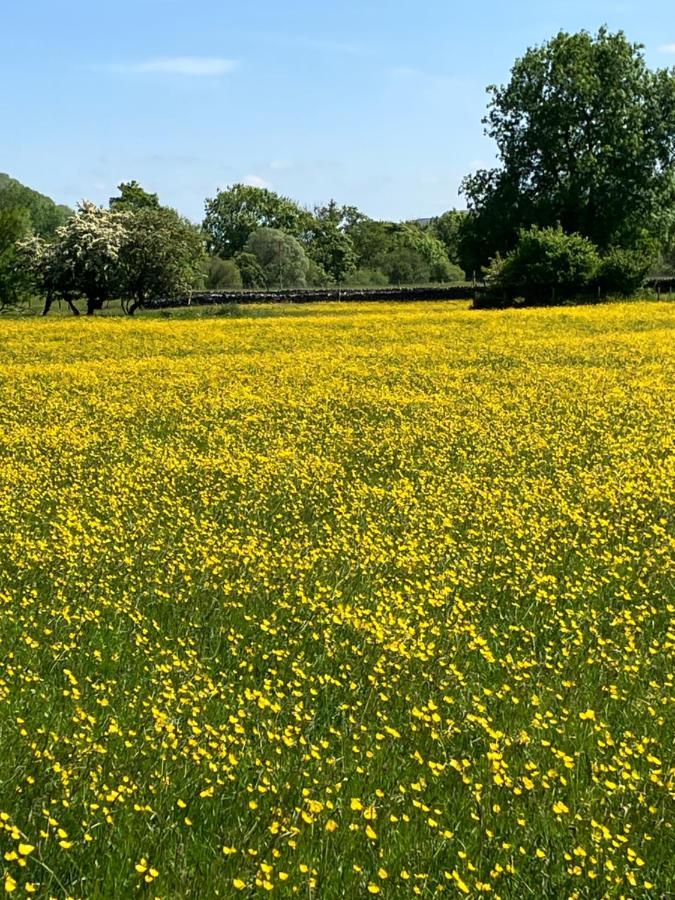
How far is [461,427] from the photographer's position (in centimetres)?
1506

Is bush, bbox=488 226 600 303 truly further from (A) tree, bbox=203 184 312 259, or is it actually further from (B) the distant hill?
(B) the distant hill

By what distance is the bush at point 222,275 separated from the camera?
10438cm

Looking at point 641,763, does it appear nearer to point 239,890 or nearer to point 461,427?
point 239,890

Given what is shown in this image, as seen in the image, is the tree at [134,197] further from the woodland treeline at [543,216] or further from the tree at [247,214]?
the woodland treeline at [543,216]

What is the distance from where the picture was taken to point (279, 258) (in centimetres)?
12062

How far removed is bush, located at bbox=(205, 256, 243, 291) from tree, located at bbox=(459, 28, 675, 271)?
150 ft

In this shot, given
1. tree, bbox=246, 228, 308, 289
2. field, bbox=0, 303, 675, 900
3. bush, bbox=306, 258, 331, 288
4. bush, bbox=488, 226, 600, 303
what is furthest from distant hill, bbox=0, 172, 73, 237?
field, bbox=0, 303, 675, 900

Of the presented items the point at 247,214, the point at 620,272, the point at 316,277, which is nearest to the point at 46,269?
the point at 620,272

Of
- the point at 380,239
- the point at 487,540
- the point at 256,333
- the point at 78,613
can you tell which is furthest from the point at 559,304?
the point at 380,239

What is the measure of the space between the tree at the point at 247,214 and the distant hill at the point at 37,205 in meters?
31.0

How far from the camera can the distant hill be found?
16375 centimetres

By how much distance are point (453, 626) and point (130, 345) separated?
2675 cm

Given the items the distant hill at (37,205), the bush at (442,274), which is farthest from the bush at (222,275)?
the distant hill at (37,205)

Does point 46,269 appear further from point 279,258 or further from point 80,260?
point 279,258
